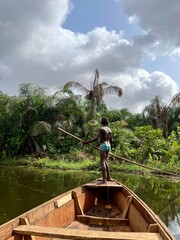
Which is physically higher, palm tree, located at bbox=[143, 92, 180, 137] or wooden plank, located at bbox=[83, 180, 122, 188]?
palm tree, located at bbox=[143, 92, 180, 137]

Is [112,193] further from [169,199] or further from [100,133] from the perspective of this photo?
[169,199]

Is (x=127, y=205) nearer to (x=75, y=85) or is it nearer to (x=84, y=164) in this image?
(x=84, y=164)

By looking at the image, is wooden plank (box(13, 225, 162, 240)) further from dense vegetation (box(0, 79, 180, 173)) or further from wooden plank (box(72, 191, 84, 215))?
dense vegetation (box(0, 79, 180, 173))

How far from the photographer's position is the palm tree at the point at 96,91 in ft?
67.5

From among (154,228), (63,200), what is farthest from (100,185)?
(154,228)

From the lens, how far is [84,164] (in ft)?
52.7

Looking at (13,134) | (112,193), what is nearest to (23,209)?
(112,193)

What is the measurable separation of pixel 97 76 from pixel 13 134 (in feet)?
24.1

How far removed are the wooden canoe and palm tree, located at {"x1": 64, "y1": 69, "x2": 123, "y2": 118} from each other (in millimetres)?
14258

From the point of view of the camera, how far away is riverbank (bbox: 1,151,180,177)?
14.6 m

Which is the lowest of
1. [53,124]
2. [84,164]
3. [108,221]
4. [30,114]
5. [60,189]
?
[108,221]

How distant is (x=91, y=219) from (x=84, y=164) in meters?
10.8

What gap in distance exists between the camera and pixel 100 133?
6.40 metres

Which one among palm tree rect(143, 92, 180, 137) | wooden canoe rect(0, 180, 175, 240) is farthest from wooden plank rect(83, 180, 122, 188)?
palm tree rect(143, 92, 180, 137)
